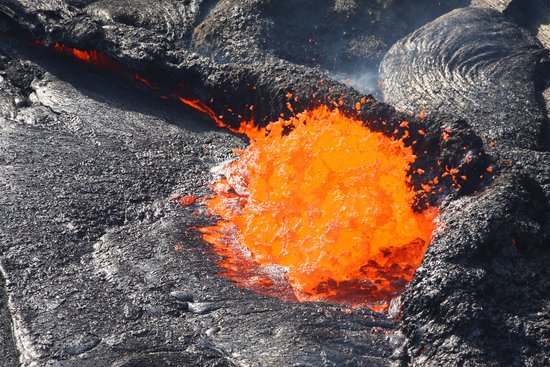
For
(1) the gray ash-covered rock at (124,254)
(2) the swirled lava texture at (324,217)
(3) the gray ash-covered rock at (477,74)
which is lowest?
(1) the gray ash-covered rock at (124,254)

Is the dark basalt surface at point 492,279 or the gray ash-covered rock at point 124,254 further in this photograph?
the gray ash-covered rock at point 124,254

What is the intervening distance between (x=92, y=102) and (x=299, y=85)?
2.03 m

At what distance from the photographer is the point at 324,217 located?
15.9 feet

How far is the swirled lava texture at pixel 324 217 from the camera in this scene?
4441mm

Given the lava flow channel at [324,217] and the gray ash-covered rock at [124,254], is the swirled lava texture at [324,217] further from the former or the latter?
the gray ash-covered rock at [124,254]

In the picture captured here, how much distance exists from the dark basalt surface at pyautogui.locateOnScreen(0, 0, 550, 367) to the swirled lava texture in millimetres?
211

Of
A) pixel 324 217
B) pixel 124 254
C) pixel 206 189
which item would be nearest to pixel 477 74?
pixel 324 217

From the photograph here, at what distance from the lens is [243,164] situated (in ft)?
18.7

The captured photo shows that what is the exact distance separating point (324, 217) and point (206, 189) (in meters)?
1.12

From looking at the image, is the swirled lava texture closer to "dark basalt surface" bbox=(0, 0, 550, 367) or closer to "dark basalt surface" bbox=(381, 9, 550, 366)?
"dark basalt surface" bbox=(0, 0, 550, 367)

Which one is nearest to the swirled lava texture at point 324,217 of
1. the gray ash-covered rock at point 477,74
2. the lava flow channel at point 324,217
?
the lava flow channel at point 324,217

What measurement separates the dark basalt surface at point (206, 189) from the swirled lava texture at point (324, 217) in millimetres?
211

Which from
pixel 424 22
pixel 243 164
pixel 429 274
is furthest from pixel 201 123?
pixel 424 22

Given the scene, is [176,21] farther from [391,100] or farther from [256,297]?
[256,297]
